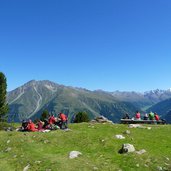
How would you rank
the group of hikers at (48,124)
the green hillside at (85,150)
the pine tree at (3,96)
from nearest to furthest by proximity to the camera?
the green hillside at (85,150) → the group of hikers at (48,124) → the pine tree at (3,96)

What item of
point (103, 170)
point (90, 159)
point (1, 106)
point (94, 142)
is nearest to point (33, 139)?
point (94, 142)

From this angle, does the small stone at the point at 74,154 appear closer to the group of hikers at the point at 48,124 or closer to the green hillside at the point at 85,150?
the green hillside at the point at 85,150

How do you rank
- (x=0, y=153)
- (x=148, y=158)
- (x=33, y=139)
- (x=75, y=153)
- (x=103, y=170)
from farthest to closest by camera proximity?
(x=33, y=139), (x=0, y=153), (x=75, y=153), (x=148, y=158), (x=103, y=170)

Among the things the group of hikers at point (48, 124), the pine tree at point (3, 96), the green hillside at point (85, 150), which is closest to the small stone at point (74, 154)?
the green hillside at point (85, 150)

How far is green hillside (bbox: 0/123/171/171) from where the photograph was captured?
2770 centimetres

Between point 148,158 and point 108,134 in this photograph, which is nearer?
point 148,158

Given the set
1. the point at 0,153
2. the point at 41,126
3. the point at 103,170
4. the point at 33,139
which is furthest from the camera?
the point at 41,126

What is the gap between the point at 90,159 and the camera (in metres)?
29.7

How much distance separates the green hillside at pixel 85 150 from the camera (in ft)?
90.9

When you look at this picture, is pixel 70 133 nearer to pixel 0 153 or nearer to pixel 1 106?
pixel 0 153

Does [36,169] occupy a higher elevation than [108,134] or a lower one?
lower

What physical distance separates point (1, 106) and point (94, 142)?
67851 millimetres

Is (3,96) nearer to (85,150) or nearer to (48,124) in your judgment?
(48,124)

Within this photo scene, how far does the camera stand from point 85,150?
32.8 meters
